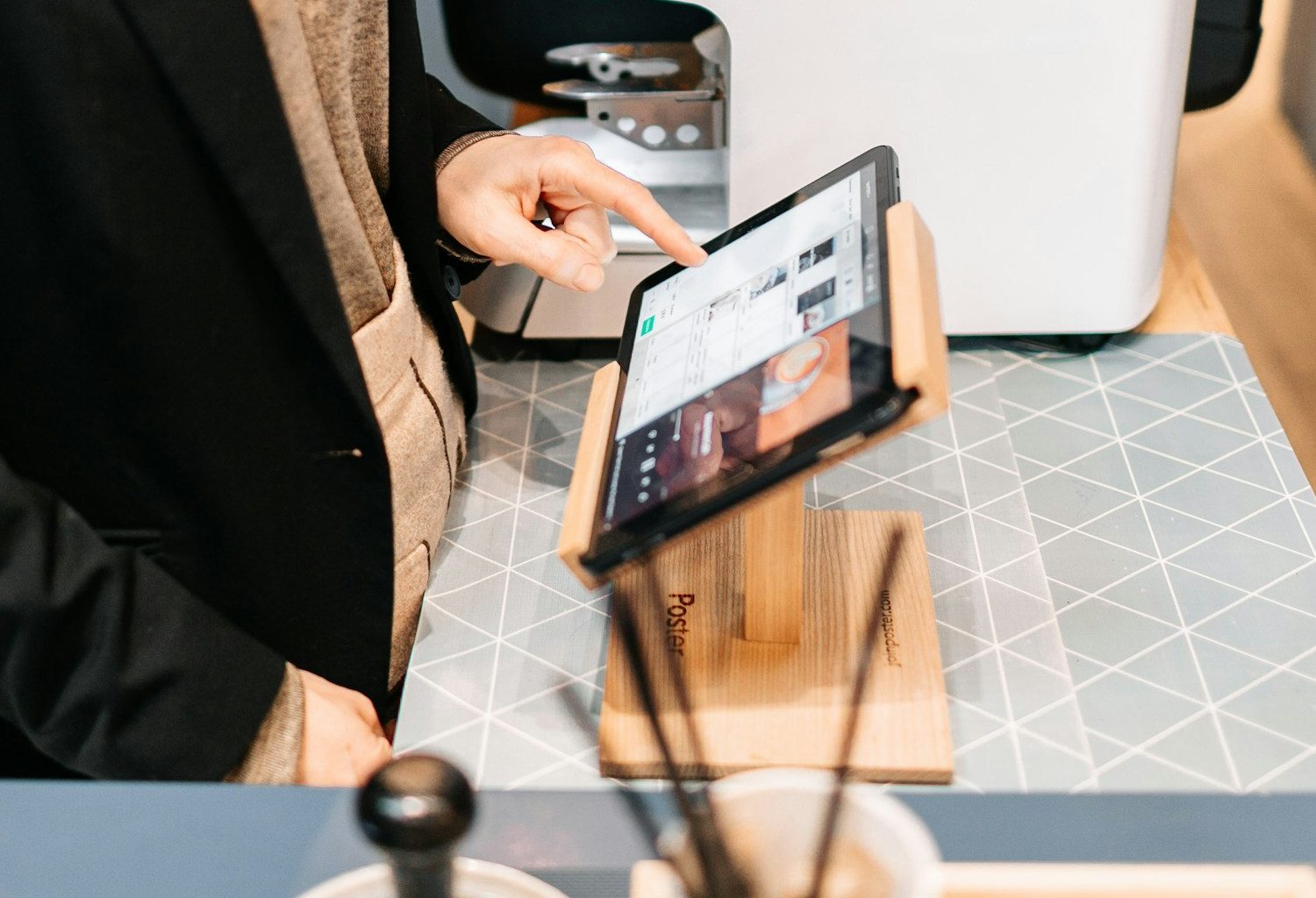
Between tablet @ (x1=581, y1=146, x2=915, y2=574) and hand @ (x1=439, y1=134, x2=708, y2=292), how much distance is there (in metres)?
0.08

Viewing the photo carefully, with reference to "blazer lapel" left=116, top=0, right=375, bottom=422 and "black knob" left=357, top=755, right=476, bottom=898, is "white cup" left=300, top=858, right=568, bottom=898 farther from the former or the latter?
"blazer lapel" left=116, top=0, right=375, bottom=422

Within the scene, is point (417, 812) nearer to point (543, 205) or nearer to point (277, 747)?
point (277, 747)

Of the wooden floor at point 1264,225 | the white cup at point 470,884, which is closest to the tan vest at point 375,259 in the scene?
the white cup at point 470,884

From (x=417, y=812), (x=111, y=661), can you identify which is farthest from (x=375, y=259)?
(x=417, y=812)

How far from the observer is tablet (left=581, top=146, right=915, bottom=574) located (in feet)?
1.87

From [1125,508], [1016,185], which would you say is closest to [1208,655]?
[1125,508]

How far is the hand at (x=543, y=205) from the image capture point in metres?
0.84

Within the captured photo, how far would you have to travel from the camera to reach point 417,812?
333 millimetres

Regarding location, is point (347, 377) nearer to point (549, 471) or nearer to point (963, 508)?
point (549, 471)

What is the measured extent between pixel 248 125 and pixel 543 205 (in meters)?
0.28

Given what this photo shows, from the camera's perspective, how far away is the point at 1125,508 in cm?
86

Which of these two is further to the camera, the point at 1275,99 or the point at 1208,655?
the point at 1275,99

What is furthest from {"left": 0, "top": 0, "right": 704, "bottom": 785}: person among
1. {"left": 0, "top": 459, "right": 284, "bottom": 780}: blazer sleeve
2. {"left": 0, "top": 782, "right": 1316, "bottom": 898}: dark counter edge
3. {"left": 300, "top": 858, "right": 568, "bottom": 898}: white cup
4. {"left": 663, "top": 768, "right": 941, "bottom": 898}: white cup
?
{"left": 663, "top": 768, "right": 941, "bottom": 898}: white cup

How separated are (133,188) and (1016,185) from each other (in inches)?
25.7
